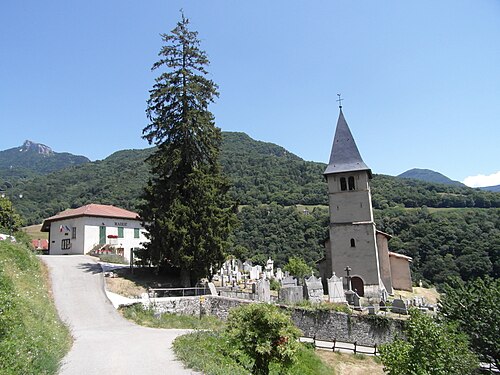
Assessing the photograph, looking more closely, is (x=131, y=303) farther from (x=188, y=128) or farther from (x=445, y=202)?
(x=445, y=202)

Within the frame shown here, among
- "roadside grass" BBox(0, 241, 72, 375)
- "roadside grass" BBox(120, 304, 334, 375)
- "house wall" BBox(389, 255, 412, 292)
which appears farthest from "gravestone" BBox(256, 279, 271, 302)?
"house wall" BBox(389, 255, 412, 292)

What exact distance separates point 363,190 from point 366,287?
7.95 m

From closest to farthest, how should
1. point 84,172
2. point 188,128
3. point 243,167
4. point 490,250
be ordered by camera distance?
point 188,128
point 490,250
point 84,172
point 243,167

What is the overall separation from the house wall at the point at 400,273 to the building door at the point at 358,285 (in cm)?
506

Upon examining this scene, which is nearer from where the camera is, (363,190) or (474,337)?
(474,337)

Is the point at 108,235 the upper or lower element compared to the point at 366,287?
upper

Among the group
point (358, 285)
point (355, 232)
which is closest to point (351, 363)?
point (358, 285)

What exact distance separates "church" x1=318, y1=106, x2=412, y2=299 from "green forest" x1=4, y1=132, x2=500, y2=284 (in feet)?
33.4

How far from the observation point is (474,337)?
52.6ft

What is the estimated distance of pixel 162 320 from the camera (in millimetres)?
17594

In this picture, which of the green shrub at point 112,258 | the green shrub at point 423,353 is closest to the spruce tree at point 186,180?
the green shrub at point 112,258

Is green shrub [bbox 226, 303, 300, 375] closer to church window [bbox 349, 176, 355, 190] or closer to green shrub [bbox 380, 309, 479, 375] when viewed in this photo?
green shrub [bbox 380, 309, 479, 375]

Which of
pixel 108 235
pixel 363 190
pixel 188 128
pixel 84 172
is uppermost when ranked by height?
pixel 84 172

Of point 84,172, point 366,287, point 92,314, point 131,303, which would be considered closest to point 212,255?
point 131,303
